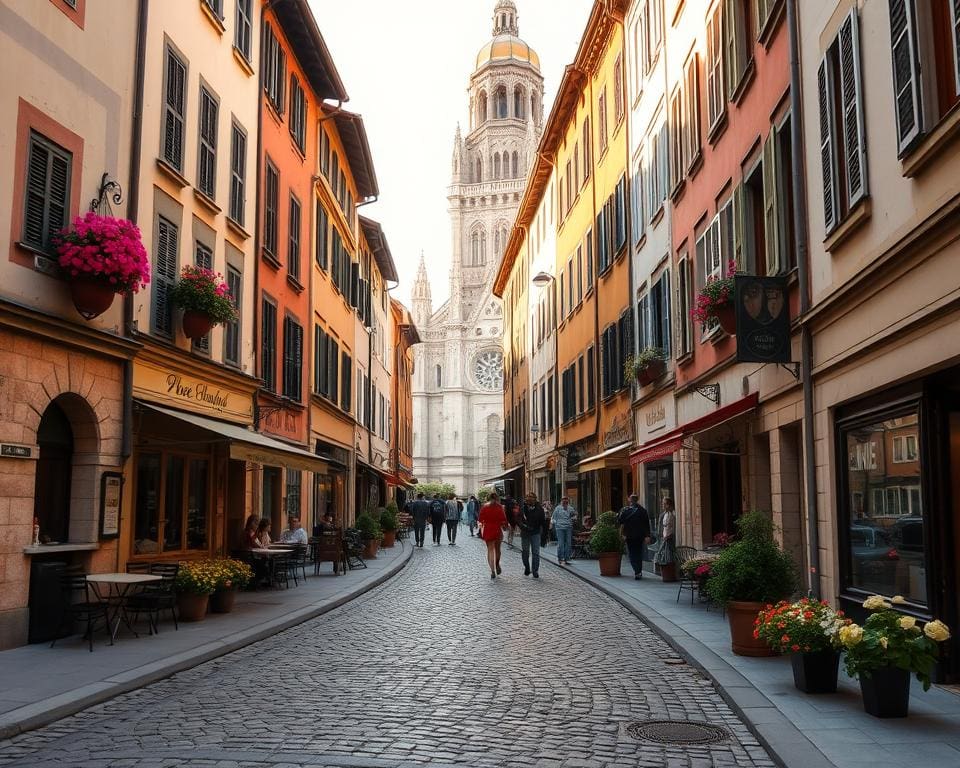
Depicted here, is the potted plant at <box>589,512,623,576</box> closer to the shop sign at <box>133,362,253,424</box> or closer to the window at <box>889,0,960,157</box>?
the shop sign at <box>133,362,253,424</box>

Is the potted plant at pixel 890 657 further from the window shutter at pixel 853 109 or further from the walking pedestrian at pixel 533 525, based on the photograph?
the walking pedestrian at pixel 533 525

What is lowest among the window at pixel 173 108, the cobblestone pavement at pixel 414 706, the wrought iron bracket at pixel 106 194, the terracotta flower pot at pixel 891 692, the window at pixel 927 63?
the cobblestone pavement at pixel 414 706

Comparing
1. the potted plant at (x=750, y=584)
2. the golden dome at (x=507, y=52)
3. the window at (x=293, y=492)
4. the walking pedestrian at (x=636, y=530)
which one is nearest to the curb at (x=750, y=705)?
the potted plant at (x=750, y=584)

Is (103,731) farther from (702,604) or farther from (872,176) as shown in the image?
(702,604)

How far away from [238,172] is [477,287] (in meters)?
98.7

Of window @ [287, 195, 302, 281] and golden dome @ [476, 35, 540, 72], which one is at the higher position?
golden dome @ [476, 35, 540, 72]

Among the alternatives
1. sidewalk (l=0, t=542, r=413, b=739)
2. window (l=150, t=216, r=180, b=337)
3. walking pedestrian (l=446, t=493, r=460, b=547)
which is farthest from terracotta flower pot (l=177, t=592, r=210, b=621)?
walking pedestrian (l=446, t=493, r=460, b=547)

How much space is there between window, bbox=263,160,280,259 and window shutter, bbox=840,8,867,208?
525 inches

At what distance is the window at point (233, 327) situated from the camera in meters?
18.7

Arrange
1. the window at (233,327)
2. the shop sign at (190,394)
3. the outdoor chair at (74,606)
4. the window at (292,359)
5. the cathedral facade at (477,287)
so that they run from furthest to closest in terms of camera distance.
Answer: the cathedral facade at (477,287)
the window at (292,359)
the window at (233,327)
the shop sign at (190,394)
the outdoor chair at (74,606)

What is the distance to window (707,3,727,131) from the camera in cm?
1692

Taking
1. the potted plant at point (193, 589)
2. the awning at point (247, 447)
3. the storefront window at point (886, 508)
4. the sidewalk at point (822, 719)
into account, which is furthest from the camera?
the awning at point (247, 447)

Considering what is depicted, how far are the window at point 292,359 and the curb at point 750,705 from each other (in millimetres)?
12442

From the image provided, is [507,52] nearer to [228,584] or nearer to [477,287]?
[477,287]
